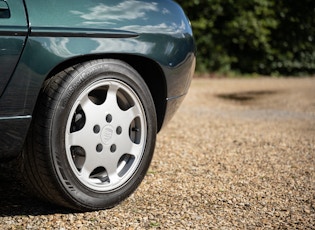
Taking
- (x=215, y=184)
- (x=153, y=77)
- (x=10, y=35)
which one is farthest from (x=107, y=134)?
(x=215, y=184)

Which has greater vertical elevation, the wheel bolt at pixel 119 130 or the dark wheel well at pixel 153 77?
the dark wheel well at pixel 153 77

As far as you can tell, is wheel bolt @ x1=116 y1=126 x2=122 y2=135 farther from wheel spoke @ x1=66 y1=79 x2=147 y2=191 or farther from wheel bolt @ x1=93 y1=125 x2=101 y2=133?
wheel bolt @ x1=93 y1=125 x2=101 y2=133

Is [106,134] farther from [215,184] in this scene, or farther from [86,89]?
[215,184]

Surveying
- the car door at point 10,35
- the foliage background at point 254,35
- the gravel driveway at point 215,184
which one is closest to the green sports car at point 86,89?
the car door at point 10,35

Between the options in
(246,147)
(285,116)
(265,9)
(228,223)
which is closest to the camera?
(228,223)

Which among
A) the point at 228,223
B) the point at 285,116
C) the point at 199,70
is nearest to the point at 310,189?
the point at 228,223

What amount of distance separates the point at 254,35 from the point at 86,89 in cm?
863

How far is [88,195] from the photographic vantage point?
115 inches

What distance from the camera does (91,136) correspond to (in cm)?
296

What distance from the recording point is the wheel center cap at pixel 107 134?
302 cm

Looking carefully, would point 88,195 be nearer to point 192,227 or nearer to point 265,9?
point 192,227

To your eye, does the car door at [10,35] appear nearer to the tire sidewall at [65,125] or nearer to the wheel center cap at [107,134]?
the tire sidewall at [65,125]

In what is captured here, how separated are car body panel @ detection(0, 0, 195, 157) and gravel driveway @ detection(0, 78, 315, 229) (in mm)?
509

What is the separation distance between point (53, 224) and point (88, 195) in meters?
0.25
